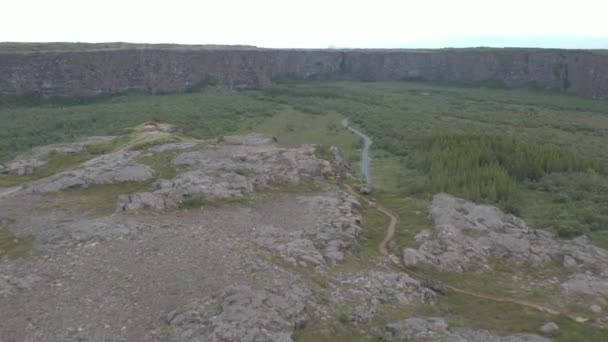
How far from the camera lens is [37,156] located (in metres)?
29.3

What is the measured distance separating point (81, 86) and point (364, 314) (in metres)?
51.1

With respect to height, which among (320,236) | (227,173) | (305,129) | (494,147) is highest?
(494,147)

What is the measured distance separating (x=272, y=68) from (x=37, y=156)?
50218 millimetres

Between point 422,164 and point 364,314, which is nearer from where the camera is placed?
point 364,314

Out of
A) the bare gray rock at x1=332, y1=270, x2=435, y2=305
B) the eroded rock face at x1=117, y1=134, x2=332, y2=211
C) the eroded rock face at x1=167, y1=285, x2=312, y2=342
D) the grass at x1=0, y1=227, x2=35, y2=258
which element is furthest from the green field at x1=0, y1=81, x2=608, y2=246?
the grass at x1=0, y1=227, x2=35, y2=258

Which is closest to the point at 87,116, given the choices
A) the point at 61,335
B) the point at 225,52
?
the point at 225,52

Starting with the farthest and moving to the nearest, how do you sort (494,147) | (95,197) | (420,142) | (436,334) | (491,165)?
1. (420,142)
2. (494,147)
3. (491,165)
4. (95,197)
5. (436,334)

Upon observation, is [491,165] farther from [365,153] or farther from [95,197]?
[95,197]

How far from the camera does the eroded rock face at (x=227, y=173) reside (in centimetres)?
2011

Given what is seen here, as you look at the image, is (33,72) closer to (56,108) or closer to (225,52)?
(56,108)

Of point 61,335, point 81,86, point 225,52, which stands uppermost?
point 225,52

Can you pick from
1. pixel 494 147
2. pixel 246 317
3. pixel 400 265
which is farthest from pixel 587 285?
pixel 494 147

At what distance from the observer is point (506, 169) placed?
27266 millimetres

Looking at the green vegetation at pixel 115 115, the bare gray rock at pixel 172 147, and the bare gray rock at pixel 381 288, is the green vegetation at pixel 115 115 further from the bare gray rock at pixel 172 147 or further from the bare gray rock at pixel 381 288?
the bare gray rock at pixel 381 288
